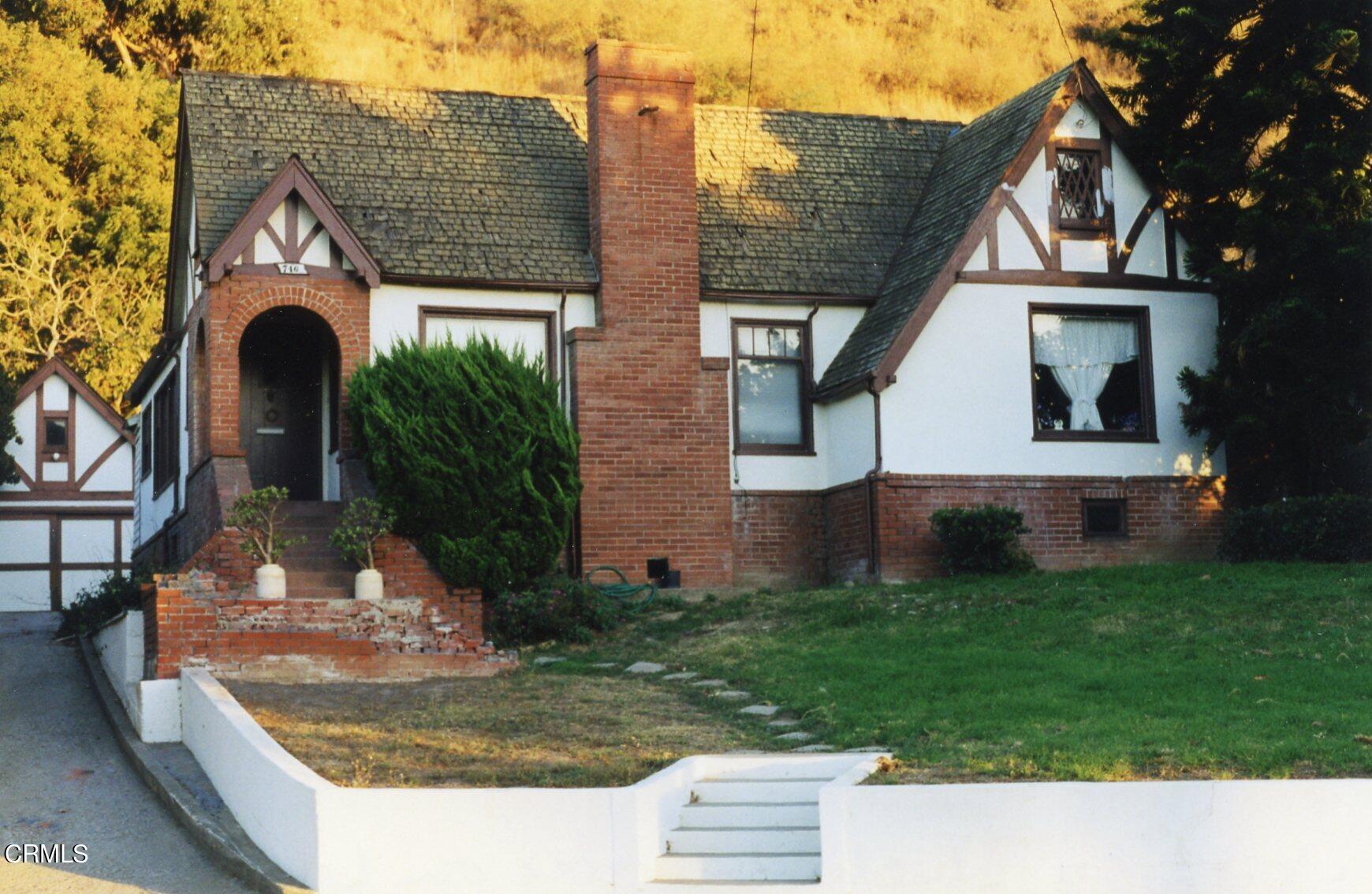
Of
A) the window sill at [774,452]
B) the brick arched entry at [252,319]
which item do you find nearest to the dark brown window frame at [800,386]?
the window sill at [774,452]

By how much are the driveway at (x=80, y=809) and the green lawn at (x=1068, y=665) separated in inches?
167

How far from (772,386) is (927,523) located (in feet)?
9.22

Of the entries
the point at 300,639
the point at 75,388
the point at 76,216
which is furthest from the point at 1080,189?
the point at 76,216

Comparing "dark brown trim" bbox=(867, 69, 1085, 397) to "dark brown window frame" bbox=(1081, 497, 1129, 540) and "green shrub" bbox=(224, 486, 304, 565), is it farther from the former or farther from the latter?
"green shrub" bbox=(224, 486, 304, 565)

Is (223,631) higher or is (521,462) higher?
(521,462)

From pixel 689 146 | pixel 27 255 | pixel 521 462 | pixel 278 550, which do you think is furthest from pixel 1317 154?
pixel 27 255

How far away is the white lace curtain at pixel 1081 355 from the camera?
2134 cm

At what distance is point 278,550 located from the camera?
649 inches

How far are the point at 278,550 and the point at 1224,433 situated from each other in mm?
11467

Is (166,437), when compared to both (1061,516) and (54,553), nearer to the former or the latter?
(1061,516)

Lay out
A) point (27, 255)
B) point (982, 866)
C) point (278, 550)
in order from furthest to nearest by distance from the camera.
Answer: point (27, 255) → point (278, 550) → point (982, 866)

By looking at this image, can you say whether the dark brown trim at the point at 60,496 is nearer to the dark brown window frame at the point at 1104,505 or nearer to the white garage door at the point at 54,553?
the white garage door at the point at 54,553

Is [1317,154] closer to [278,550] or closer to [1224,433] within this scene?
[1224,433]

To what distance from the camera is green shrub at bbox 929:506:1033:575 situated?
1959cm
